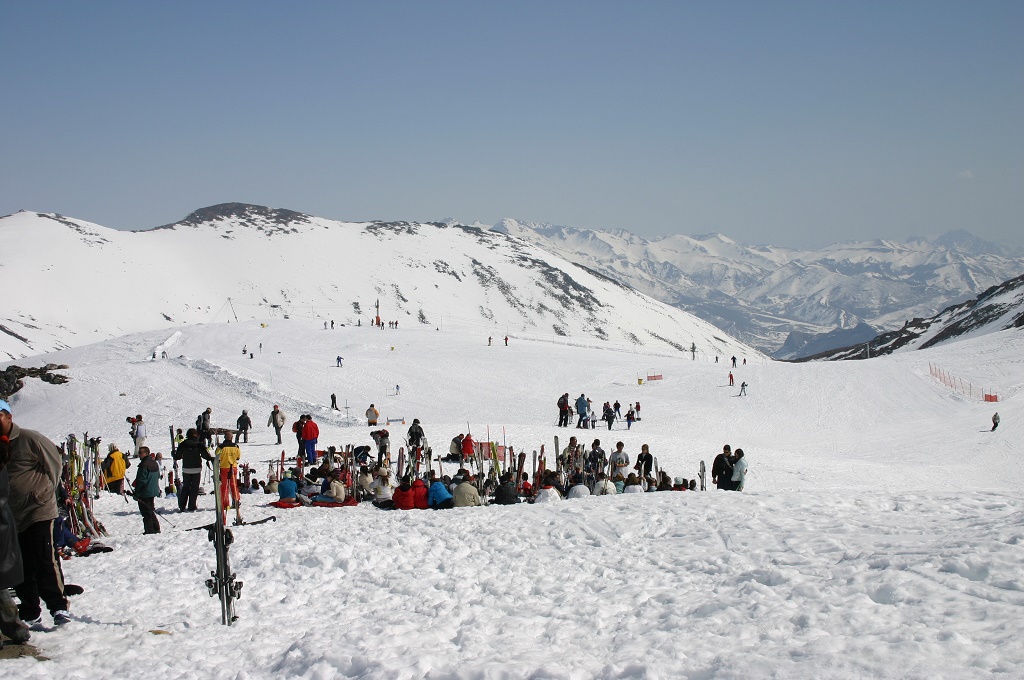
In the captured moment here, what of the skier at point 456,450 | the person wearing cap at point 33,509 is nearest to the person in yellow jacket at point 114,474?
the skier at point 456,450

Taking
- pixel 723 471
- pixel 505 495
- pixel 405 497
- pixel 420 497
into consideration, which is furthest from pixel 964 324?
pixel 405 497

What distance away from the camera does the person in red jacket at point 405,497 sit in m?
13.5

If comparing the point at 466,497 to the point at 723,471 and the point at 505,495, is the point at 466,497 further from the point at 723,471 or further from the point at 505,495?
the point at 723,471

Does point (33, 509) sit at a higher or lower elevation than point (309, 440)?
lower

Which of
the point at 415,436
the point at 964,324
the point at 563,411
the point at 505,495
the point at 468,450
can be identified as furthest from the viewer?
the point at 964,324

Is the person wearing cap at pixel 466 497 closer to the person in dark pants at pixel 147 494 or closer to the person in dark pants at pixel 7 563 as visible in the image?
the person in dark pants at pixel 147 494

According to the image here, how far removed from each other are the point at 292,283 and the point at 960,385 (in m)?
116

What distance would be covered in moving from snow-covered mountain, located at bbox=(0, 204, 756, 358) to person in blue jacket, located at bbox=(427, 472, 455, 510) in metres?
73.4

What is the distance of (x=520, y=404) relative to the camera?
3872cm

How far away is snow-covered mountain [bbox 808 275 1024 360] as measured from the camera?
88.7 meters

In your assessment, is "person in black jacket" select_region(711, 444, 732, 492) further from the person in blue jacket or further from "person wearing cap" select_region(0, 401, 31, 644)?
"person wearing cap" select_region(0, 401, 31, 644)

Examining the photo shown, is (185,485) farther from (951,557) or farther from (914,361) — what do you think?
(914,361)

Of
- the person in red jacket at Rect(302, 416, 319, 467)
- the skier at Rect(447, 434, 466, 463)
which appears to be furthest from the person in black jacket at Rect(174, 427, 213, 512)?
the skier at Rect(447, 434, 466, 463)

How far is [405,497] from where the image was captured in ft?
44.4
